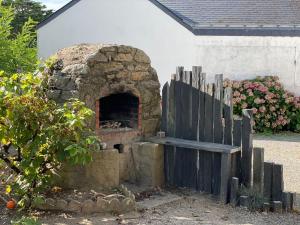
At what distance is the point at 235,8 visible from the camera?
54.5 ft

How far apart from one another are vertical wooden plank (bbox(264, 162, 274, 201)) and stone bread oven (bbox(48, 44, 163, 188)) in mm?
1762

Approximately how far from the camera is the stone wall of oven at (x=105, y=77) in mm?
7590

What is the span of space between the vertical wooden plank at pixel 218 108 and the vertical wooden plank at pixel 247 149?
Answer: 394 millimetres

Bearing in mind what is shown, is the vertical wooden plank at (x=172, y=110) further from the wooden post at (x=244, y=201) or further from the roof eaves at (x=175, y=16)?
the roof eaves at (x=175, y=16)

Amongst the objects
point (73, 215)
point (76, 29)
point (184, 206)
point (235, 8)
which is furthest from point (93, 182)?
point (76, 29)

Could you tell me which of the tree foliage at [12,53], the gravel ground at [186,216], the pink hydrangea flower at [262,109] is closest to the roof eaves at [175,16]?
the pink hydrangea flower at [262,109]

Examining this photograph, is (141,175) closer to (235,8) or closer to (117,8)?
(235,8)

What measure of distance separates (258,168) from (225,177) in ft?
1.58

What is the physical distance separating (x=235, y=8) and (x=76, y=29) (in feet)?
19.9

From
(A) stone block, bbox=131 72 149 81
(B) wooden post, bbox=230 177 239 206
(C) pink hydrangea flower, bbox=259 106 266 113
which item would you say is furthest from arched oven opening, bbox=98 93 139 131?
(C) pink hydrangea flower, bbox=259 106 266 113

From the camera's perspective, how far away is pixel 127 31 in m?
17.8

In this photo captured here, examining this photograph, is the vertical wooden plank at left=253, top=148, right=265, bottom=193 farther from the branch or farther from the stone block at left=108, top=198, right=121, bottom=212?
the branch

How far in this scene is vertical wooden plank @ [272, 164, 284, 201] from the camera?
7391mm

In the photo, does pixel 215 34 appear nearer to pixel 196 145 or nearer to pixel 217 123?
pixel 217 123
